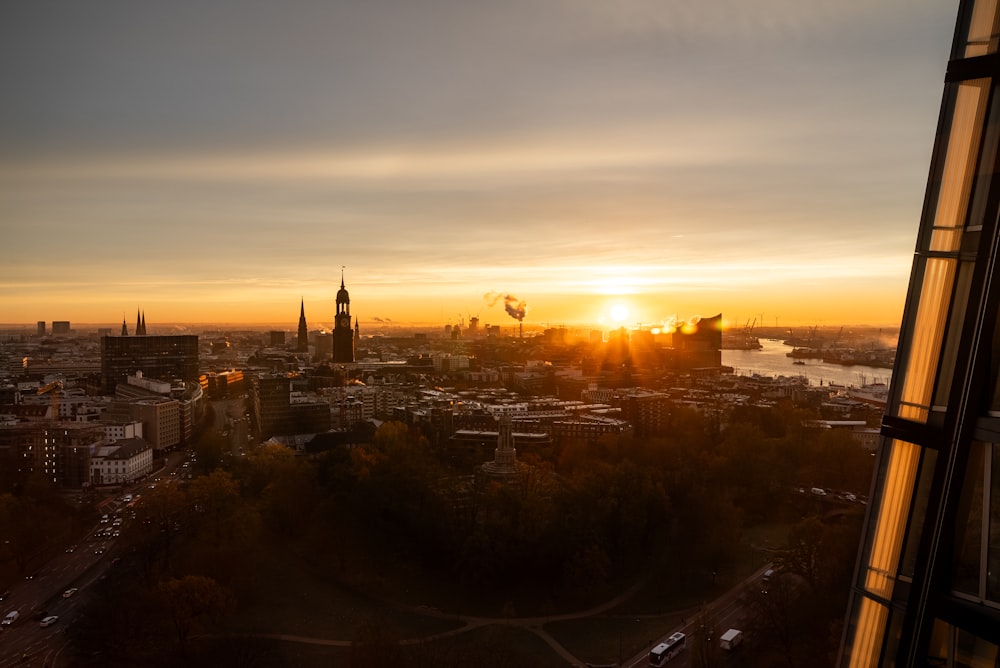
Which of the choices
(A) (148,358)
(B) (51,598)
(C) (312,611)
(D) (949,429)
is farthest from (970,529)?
(A) (148,358)

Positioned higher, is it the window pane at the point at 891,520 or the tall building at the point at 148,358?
the window pane at the point at 891,520

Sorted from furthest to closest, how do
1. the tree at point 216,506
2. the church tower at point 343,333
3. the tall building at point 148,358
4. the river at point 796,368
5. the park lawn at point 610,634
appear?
the church tower at point 343,333, the river at point 796,368, the tall building at point 148,358, the tree at point 216,506, the park lawn at point 610,634

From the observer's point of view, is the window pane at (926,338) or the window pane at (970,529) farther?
the window pane at (926,338)

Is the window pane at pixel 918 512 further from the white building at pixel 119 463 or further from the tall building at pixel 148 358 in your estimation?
the tall building at pixel 148 358

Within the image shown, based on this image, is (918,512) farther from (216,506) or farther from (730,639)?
(216,506)

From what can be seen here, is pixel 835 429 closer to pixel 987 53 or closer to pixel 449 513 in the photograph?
pixel 449 513

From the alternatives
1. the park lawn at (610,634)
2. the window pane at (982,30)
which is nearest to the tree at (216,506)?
the park lawn at (610,634)

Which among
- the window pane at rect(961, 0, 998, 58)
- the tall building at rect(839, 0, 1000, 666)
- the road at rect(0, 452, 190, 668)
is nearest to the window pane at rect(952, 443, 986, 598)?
the tall building at rect(839, 0, 1000, 666)
